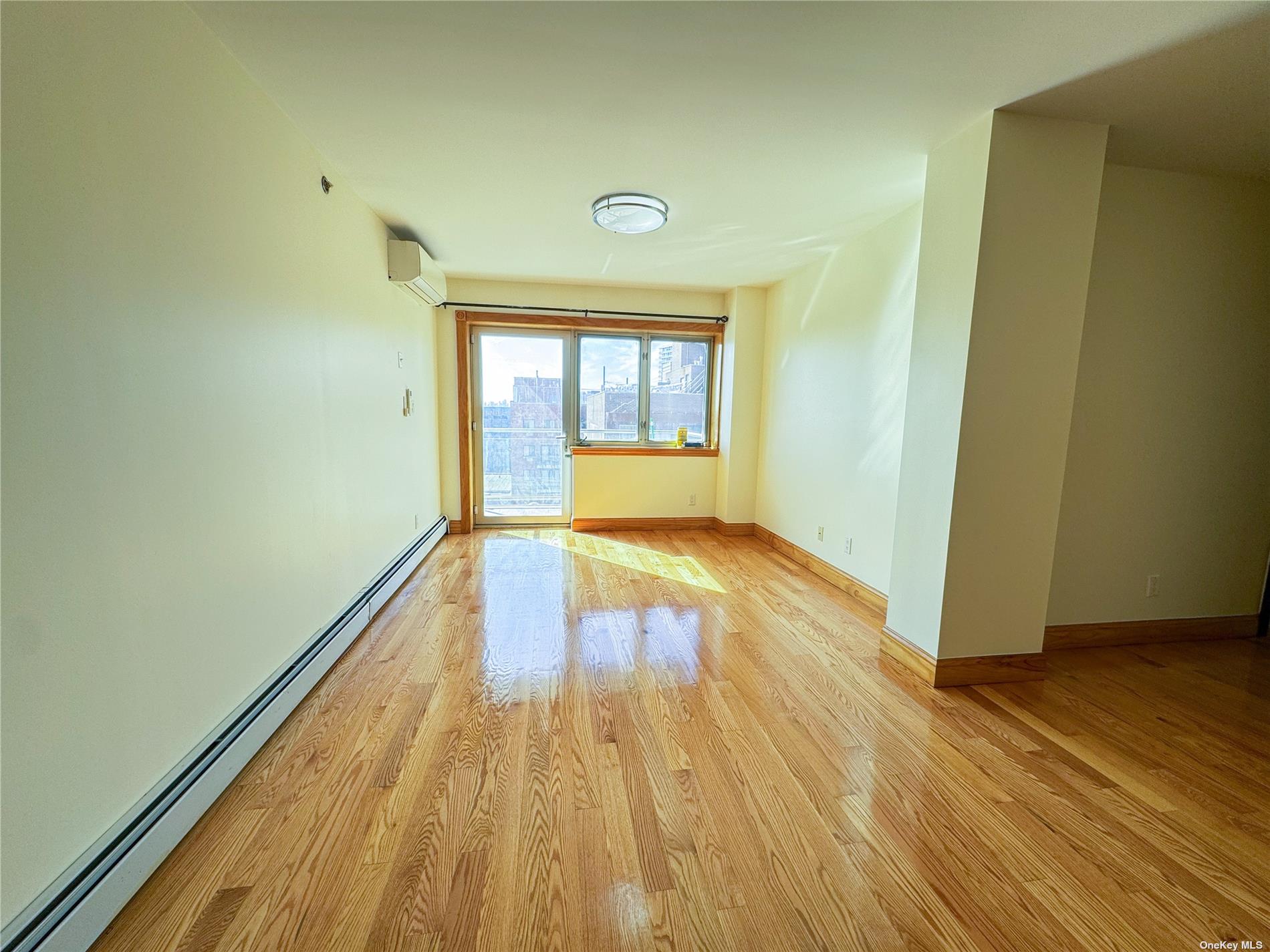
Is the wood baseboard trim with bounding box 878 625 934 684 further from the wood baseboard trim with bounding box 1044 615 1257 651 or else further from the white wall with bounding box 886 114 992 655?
the wood baseboard trim with bounding box 1044 615 1257 651

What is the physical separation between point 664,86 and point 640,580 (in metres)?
2.77

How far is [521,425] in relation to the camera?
4887 millimetres

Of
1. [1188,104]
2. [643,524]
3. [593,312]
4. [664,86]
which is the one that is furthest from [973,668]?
[593,312]

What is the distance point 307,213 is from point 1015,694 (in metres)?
3.63

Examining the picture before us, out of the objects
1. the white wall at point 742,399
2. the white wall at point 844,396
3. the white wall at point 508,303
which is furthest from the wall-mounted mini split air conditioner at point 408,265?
the white wall at point 844,396

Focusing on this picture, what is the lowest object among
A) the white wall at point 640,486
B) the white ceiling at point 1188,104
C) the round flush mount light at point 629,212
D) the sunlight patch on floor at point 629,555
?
the sunlight patch on floor at point 629,555

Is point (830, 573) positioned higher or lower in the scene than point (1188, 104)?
lower

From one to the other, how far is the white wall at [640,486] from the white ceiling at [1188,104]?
136 inches

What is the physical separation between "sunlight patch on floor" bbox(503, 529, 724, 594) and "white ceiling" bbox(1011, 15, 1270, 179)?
112 inches

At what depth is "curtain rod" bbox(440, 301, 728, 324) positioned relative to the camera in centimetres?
452

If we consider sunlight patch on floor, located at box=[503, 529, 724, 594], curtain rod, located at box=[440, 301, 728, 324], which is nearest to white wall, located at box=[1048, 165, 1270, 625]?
sunlight patch on floor, located at box=[503, 529, 724, 594]

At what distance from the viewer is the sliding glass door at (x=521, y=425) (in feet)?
15.6

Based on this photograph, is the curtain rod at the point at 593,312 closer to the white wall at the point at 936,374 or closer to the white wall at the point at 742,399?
the white wall at the point at 742,399

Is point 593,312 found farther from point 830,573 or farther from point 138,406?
point 138,406
